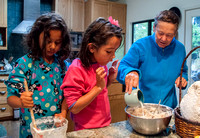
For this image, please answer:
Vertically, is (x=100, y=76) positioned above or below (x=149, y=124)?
above

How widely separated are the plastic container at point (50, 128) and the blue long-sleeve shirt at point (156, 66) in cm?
75

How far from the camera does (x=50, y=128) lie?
0.82 m

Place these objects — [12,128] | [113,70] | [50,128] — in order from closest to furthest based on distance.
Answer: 1. [50,128]
2. [113,70]
3. [12,128]

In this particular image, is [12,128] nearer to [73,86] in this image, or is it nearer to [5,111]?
[5,111]

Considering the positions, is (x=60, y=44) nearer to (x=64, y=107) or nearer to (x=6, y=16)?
(x=64, y=107)

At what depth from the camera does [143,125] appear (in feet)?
2.91

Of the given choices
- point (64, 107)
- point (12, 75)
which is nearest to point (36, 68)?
point (12, 75)

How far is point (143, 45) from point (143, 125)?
2.49ft

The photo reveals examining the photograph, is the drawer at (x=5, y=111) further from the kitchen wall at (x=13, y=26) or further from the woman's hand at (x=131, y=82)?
the woman's hand at (x=131, y=82)

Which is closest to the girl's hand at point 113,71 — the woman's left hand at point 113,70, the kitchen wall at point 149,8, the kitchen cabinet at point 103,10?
the woman's left hand at point 113,70

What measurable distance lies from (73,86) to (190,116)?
584mm

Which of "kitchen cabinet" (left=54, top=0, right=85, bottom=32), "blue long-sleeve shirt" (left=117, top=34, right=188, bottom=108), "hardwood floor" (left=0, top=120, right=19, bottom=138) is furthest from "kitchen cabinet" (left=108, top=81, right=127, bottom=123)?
"kitchen cabinet" (left=54, top=0, right=85, bottom=32)

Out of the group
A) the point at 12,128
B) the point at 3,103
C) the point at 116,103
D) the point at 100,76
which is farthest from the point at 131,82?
the point at 3,103

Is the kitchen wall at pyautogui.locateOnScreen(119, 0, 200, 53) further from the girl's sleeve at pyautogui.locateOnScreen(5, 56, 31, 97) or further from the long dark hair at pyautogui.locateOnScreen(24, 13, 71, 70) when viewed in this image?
the girl's sleeve at pyautogui.locateOnScreen(5, 56, 31, 97)
